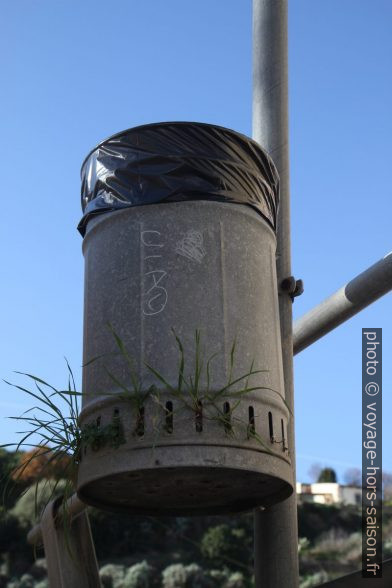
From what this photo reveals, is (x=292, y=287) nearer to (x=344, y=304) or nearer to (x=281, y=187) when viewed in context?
(x=344, y=304)

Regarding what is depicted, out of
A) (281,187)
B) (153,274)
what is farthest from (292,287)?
(153,274)

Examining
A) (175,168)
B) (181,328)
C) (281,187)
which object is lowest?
(181,328)

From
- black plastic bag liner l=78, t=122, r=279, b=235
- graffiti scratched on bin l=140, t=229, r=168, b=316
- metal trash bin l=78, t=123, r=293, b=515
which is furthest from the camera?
black plastic bag liner l=78, t=122, r=279, b=235

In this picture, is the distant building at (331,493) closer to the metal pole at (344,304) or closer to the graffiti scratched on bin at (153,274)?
the metal pole at (344,304)

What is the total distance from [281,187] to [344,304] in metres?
0.97

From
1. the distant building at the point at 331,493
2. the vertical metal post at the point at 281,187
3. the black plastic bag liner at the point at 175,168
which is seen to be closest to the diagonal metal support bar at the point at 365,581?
the vertical metal post at the point at 281,187

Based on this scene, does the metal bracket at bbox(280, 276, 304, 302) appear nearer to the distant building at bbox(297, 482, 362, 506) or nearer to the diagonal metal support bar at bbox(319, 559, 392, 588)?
the diagonal metal support bar at bbox(319, 559, 392, 588)

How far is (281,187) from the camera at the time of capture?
576 cm

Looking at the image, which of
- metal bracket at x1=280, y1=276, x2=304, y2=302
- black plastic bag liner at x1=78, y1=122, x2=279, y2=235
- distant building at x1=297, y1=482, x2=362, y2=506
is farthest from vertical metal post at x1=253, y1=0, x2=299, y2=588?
distant building at x1=297, y1=482, x2=362, y2=506

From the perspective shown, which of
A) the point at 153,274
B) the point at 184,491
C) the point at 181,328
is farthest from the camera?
the point at 184,491

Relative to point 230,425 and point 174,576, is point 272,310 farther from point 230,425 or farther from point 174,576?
point 174,576

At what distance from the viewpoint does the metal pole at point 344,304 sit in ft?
16.3

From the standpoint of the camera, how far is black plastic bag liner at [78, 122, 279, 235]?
14.6 ft

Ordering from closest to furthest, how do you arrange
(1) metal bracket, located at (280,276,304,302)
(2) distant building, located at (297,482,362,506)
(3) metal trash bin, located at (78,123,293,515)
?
(3) metal trash bin, located at (78,123,293,515)
(1) metal bracket, located at (280,276,304,302)
(2) distant building, located at (297,482,362,506)
